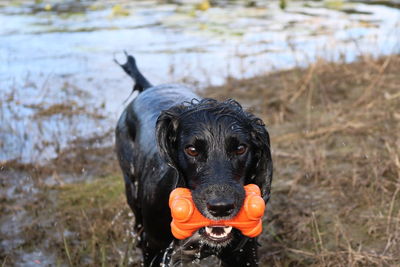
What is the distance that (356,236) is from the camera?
518 cm

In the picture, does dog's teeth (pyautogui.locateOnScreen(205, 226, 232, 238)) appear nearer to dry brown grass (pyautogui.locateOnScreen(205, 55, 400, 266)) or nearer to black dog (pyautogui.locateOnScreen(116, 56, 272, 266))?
black dog (pyautogui.locateOnScreen(116, 56, 272, 266))

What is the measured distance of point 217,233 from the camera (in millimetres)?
3412

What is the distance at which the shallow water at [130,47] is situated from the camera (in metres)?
8.70

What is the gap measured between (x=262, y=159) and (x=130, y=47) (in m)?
9.42

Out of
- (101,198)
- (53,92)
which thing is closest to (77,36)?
(53,92)

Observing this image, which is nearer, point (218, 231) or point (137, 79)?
point (218, 231)

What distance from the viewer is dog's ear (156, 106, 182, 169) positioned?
3605mm

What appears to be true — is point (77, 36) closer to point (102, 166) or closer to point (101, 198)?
point (102, 166)

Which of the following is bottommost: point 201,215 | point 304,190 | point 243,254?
point 304,190

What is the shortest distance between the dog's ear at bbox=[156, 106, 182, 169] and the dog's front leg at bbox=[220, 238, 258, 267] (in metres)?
0.73

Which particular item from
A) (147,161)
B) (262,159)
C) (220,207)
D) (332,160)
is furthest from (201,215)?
(332,160)

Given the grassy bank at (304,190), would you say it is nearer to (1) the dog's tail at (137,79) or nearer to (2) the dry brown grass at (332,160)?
(2) the dry brown grass at (332,160)

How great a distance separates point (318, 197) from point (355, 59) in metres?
5.69

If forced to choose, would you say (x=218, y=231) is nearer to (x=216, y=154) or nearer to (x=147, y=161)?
(x=216, y=154)
